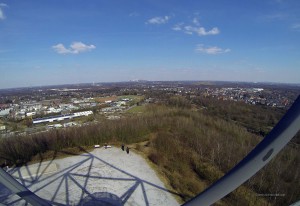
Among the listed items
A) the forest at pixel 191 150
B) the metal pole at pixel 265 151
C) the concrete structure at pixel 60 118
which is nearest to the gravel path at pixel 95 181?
the forest at pixel 191 150

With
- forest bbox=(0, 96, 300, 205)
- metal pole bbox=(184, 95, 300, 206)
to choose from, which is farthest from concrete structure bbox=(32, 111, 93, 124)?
metal pole bbox=(184, 95, 300, 206)

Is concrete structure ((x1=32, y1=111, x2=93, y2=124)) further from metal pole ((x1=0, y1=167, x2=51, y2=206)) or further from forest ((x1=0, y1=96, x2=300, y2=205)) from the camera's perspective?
metal pole ((x1=0, y1=167, x2=51, y2=206))

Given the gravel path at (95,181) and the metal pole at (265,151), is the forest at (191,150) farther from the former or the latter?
the metal pole at (265,151)

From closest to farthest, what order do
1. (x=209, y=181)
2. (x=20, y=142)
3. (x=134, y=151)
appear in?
(x=209, y=181), (x=134, y=151), (x=20, y=142)

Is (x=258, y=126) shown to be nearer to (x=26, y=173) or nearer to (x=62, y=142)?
(x=62, y=142)

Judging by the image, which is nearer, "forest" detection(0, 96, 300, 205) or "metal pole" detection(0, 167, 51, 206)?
"metal pole" detection(0, 167, 51, 206)

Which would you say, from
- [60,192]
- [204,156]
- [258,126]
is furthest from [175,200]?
[258,126]

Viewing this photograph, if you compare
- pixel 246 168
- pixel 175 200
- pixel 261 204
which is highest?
pixel 246 168
